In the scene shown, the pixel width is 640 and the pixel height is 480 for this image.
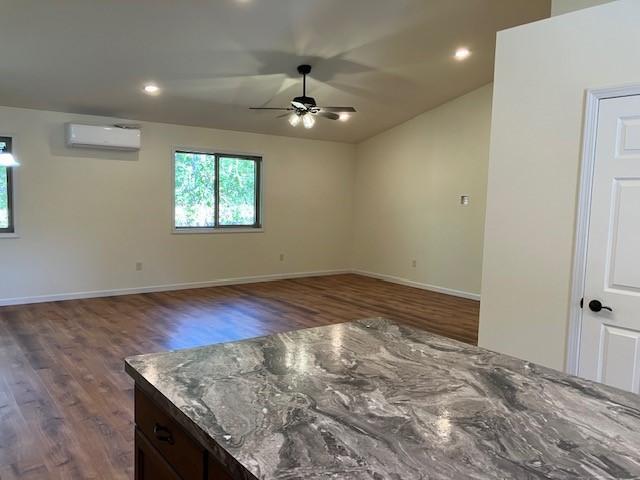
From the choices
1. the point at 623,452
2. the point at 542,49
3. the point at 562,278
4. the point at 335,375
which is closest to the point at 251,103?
the point at 542,49

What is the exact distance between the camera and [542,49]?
8.96ft

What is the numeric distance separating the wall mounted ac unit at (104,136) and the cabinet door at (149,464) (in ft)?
18.0

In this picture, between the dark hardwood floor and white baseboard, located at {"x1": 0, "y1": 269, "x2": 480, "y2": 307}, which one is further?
white baseboard, located at {"x1": 0, "y1": 269, "x2": 480, "y2": 307}

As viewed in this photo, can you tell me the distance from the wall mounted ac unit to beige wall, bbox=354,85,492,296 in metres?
4.25

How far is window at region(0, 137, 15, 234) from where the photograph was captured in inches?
227

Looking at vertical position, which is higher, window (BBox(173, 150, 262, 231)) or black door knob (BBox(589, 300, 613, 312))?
window (BBox(173, 150, 262, 231))

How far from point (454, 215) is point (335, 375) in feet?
20.4

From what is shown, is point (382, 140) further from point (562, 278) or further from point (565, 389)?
point (565, 389)

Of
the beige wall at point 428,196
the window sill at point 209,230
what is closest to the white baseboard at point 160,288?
the window sill at point 209,230

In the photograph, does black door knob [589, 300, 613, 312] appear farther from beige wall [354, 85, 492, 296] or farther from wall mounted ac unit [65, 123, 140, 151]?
wall mounted ac unit [65, 123, 140, 151]

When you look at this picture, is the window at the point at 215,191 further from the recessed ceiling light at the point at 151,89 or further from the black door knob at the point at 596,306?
the black door knob at the point at 596,306

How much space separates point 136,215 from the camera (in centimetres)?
669

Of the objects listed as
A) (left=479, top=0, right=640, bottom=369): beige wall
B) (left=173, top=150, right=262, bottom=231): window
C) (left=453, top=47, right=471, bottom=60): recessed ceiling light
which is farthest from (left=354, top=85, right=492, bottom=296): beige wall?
(left=479, top=0, right=640, bottom=369): beige wall

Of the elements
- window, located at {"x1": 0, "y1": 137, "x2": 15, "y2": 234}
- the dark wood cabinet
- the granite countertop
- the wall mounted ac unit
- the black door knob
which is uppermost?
the wall mounted ac unit
